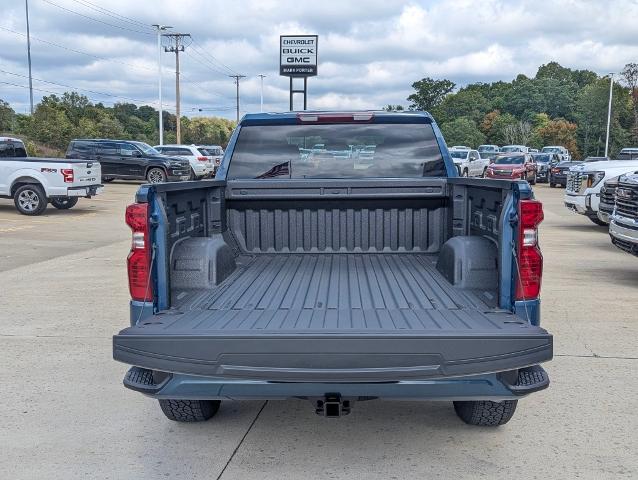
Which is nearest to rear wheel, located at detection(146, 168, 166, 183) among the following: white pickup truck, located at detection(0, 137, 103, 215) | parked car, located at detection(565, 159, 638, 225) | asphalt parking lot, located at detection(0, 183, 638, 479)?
white pickup truck, located at detection(0, 137, 103, 215)

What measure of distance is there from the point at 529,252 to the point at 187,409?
225 centimetres

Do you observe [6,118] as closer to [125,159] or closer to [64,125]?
[64,125]

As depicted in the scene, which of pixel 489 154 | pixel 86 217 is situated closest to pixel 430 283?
pixel 86 217

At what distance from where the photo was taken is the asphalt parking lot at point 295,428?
3707mm

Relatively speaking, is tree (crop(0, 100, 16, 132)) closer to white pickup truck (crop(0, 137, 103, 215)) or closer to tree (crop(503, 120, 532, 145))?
white pickup truck (crop(0, 137, 103, 215))

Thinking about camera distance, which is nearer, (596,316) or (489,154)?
(596,316)

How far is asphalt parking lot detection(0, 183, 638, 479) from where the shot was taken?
12.2ft

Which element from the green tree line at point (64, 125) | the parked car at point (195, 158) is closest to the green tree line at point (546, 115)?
the green tree line at point (64, 125)

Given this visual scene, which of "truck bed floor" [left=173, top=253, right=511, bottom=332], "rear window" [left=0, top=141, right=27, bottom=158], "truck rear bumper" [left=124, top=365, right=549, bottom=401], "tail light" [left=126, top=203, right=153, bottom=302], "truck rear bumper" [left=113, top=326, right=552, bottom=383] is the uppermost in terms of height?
"rear window" [left=0, top=141, right=27, bottom=158]

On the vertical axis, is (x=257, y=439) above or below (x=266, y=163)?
below

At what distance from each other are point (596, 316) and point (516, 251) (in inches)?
154

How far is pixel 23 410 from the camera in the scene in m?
4.53

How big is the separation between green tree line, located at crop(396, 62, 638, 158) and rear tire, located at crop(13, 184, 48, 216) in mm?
68991

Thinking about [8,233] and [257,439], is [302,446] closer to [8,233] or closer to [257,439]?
[257,439]
